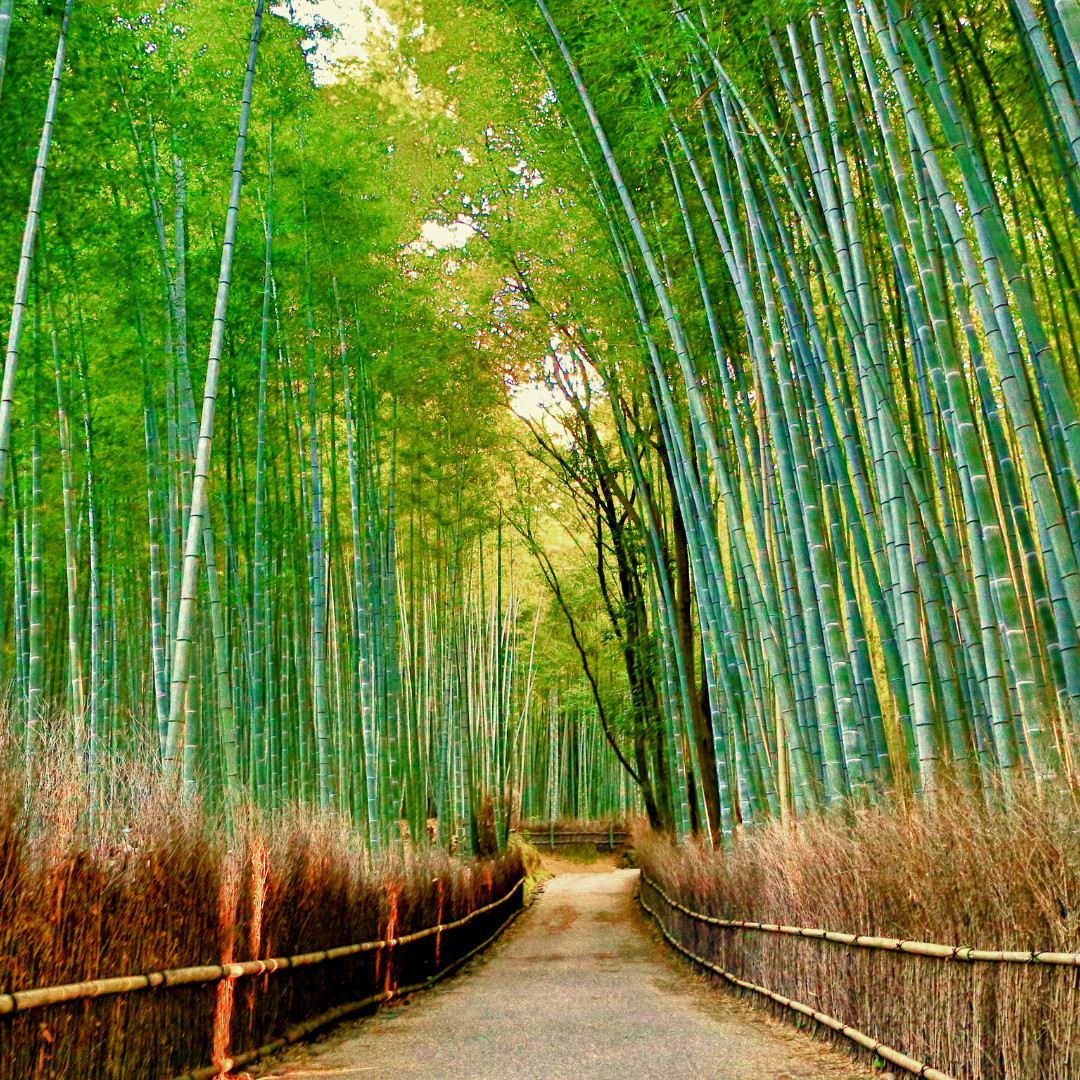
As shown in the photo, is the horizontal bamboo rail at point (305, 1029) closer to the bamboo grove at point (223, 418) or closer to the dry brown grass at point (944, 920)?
the bamboo grove at point (223, 418)

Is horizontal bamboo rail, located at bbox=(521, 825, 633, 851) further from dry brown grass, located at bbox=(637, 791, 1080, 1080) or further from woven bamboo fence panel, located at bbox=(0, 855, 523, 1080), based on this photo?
dry brown grass, located at bbox=(637, 791, 1080, 1080)

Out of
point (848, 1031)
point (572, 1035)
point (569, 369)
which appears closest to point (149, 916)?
point (572, 1035)

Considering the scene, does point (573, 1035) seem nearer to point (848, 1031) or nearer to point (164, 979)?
point (848, 1031)

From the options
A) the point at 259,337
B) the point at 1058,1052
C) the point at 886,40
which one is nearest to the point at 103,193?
the point at 259,337

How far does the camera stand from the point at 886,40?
2.99m

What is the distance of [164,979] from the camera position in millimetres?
2732

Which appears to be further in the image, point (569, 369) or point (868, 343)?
point (569, 369)

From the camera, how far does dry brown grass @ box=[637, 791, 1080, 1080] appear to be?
7.07ft

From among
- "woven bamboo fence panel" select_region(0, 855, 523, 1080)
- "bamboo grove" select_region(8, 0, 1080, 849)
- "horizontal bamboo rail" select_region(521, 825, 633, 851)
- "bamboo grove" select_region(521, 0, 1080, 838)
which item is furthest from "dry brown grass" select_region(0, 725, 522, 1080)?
"horizontal bamboo rail" select_region(521, 825, 633, 851)

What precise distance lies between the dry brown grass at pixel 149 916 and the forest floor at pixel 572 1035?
340mm

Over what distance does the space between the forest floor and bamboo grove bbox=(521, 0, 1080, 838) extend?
93 centimetres

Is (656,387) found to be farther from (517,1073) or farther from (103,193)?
(517,1073)

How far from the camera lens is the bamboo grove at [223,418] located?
15.3 feet

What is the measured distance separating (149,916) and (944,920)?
207cm
